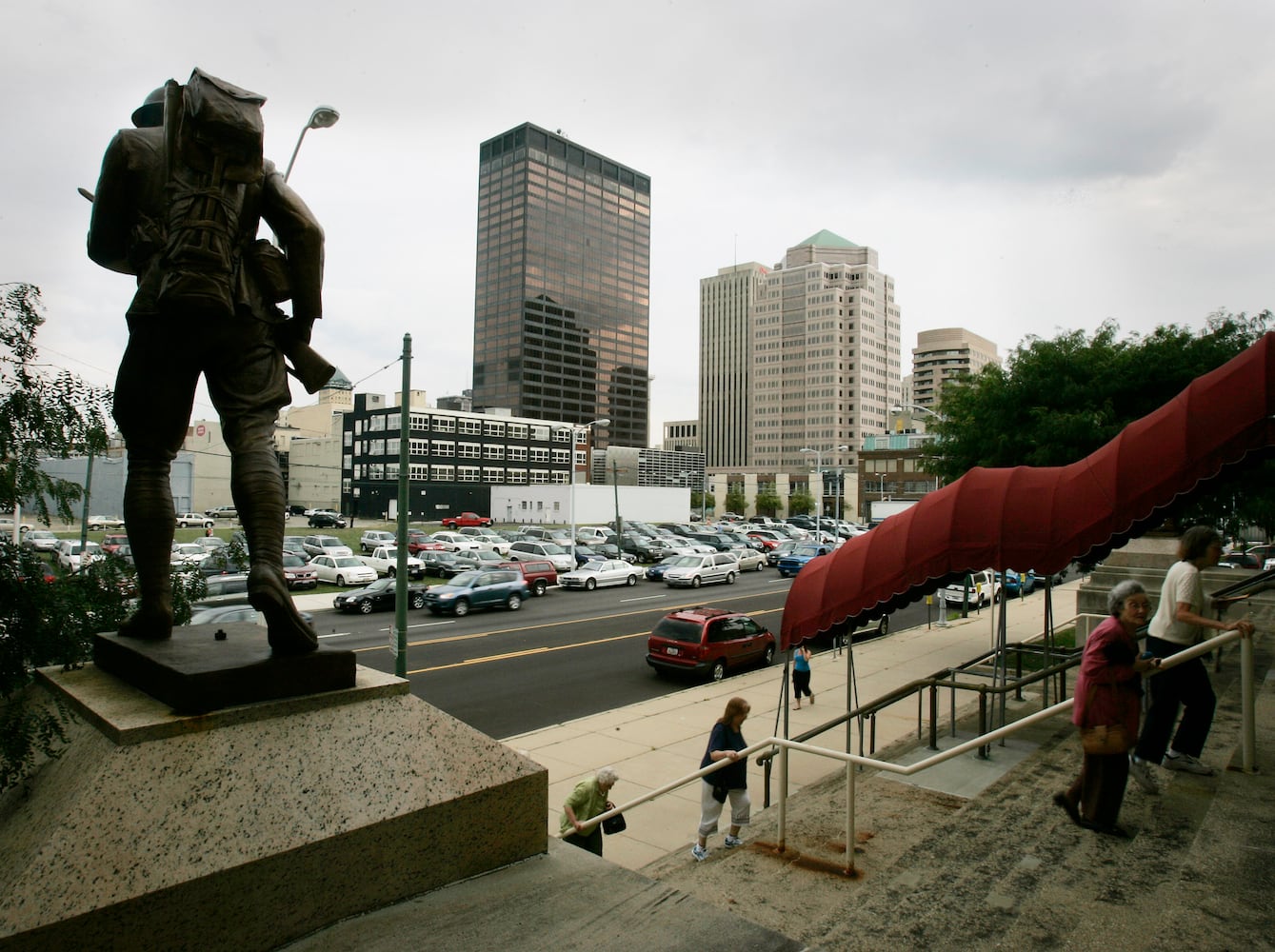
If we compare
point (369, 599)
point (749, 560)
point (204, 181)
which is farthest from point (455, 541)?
point (204, 181)

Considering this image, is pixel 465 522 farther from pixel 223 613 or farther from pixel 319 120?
pixel 319 120

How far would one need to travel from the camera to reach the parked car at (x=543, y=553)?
37209 millimetres

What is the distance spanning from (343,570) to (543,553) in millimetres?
10351

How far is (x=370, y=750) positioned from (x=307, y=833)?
1.62 ft

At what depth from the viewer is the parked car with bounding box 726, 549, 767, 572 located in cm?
4359

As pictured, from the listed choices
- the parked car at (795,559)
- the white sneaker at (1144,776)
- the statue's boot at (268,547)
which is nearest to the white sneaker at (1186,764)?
the white sneaker at (1144,776)

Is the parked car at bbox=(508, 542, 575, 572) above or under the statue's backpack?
under

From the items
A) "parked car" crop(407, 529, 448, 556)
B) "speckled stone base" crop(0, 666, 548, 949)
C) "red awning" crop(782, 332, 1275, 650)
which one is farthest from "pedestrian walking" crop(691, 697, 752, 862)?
"parked car" crop(407, 529, 448, 556)

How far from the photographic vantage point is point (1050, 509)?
27.0 feet

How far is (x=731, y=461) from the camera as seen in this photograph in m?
178

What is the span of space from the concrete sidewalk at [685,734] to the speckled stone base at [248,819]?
13.9ft

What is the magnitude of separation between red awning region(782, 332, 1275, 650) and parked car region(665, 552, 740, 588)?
82.8 feet

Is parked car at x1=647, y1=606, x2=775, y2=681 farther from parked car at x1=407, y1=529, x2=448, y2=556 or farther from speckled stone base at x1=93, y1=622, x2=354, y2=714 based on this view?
parked car at x1=407, y1=529, x2=448, y2=556

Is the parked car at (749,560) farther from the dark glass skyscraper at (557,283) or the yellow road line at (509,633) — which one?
the dark glass skyscraper at (557,283)
